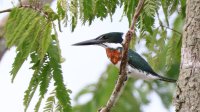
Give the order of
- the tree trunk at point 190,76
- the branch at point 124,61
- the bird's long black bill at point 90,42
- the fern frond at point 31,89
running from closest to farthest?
the branch at point 124,61 < the fern frond at point 31,89 < the tree trunk at point 190,76 < the bird's long black bill at point 90,42

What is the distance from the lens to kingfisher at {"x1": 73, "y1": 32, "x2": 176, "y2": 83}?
4676 mm

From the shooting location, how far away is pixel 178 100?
3.66 meters

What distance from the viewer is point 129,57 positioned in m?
4.71

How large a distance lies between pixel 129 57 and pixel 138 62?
0.10 m

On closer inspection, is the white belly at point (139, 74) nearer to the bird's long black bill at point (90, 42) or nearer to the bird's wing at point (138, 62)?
the bird's wing at point (138, 62)

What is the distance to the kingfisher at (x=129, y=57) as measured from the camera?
468 centimetres

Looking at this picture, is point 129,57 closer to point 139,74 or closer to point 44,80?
point 139,74

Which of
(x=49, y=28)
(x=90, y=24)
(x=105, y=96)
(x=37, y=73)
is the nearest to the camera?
(x=49, y=28)

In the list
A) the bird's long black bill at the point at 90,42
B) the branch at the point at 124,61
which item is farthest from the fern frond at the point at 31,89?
the bird's long black bill at the point at 90,42

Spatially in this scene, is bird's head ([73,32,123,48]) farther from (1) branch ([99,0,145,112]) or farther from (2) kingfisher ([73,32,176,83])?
(1) branch ([99,0,145,112])

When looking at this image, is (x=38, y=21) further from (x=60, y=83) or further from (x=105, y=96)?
(x=105, y=96)

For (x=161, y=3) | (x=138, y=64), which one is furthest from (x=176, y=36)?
(x=161, y=3)

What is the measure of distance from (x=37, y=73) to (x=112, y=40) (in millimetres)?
1253

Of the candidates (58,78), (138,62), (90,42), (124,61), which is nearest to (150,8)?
(124,61)
